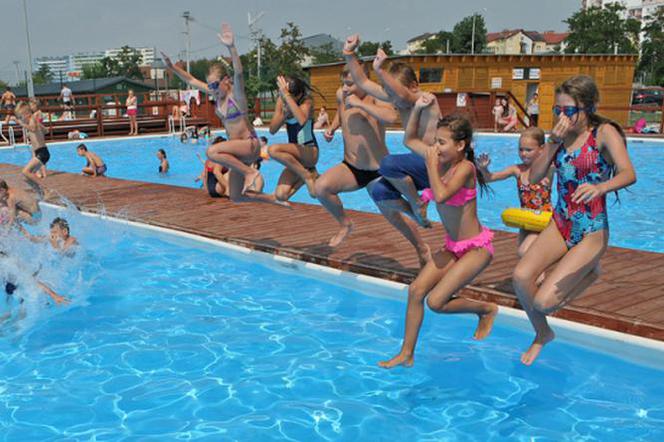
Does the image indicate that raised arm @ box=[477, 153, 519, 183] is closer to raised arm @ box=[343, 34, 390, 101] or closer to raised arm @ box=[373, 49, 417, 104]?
raised arm @ box=[373, 49, 417, 104]

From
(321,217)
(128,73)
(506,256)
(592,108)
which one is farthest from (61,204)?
(128,73)

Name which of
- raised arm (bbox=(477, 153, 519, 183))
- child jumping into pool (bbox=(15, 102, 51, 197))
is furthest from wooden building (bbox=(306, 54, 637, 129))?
raised arm (bbox=(477, 153, 519, 183))

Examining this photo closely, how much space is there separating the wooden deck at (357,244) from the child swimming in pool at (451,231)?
1476 mm

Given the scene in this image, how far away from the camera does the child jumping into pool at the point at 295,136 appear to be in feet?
23.2

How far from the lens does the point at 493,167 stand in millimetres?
19312

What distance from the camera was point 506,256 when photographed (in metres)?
7.38

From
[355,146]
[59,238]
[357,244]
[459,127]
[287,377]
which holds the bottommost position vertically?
[287,377]

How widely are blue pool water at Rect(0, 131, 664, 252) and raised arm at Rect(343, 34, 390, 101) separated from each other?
3517mm

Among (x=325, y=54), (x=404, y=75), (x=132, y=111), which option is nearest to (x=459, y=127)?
(x=404, y=75)

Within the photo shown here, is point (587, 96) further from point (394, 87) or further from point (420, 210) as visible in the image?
point (420, 210)

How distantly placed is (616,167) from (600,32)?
78.9 m

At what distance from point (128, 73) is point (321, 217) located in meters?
110

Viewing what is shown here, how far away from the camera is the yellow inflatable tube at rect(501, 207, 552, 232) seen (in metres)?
5.84

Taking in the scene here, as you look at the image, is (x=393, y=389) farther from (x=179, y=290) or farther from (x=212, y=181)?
(x=212, y=181)
